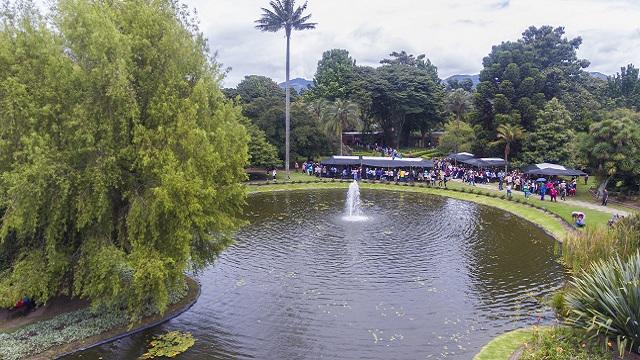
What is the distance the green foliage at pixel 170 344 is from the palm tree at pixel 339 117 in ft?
153

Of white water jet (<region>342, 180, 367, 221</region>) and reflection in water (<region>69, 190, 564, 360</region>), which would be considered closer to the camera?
reflection in water (<region>69, 190, 564, 360</region>)

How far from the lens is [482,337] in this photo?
52.1 ft

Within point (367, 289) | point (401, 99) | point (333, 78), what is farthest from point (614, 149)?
point (333, 78)

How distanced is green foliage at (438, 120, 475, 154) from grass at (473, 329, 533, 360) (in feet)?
152

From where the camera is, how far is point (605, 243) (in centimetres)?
1936

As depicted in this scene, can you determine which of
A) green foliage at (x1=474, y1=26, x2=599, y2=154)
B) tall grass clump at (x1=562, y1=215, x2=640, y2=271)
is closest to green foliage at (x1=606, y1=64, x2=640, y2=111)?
green foliage at (x1=474, y1=26, x2=599, y2=154)

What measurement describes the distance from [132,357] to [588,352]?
13018 millimetres

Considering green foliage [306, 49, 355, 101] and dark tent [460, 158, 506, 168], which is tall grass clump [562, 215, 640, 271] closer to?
dark tent [460, 158, 506, 168]

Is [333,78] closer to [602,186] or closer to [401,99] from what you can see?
[401,99]

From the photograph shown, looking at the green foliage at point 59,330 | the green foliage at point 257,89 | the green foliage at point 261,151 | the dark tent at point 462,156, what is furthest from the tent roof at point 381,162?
the green foliage at point 59,330

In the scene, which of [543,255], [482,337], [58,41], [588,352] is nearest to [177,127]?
[58,41]

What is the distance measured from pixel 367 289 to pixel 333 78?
73.4 m

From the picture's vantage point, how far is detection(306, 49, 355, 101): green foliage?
82.4 meters

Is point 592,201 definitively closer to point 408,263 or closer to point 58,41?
point 408,263
